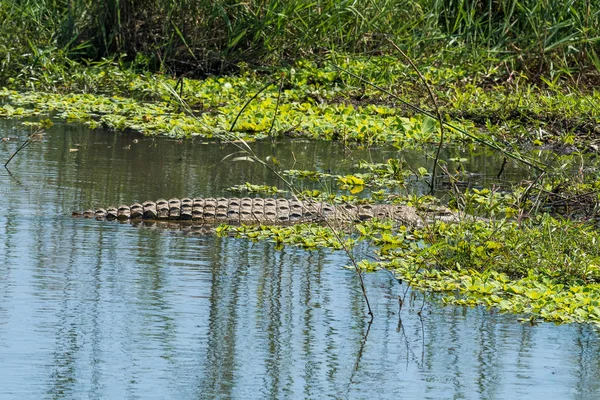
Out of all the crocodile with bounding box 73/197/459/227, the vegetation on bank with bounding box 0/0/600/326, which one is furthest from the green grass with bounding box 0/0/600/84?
the crocodile with bounding box 73/197/459/227

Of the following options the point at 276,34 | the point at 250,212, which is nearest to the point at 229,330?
the point at 250,212

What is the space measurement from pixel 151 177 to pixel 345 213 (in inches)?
70.6

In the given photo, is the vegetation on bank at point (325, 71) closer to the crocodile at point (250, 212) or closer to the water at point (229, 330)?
the crocodile at point (250, 212)

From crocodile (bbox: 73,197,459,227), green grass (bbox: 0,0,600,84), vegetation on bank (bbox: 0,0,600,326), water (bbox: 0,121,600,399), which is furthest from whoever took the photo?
green grass (bbox: 0,0,600,84)

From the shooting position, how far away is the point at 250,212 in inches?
283

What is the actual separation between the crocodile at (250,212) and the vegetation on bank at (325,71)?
77cm

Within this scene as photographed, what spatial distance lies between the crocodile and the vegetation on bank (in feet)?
2.51

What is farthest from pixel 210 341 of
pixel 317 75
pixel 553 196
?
pixel 317 75

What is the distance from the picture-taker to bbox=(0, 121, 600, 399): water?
4.29m

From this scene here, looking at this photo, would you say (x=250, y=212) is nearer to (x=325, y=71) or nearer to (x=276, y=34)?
(x=325, y=71)

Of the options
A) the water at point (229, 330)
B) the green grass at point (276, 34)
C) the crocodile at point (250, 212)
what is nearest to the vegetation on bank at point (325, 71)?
the green grass at point (276, 34)

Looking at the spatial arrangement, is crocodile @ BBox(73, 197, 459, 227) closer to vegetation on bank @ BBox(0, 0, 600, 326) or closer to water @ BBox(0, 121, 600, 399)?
water @ BBox(0, 121, 600, 399)

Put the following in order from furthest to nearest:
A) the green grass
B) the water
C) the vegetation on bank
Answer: the green grass → the vegetation on bank → the water

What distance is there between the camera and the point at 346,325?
508 centimetres
